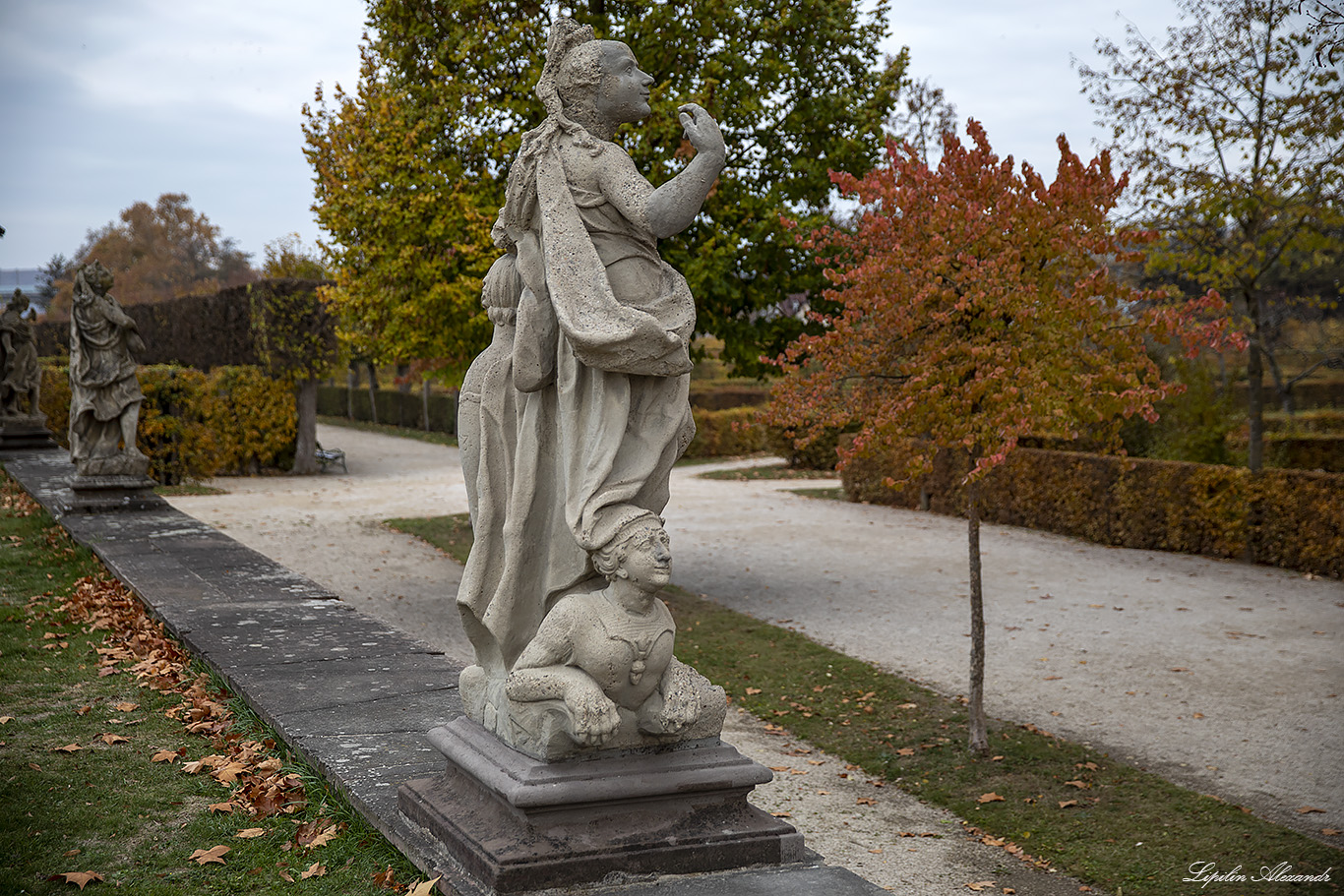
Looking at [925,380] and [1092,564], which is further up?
[925,380]

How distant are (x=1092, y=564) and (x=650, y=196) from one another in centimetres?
1171

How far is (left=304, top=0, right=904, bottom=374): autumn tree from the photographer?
32.9 feet

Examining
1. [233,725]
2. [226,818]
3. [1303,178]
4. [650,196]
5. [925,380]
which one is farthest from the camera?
[1303,178]

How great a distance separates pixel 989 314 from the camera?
23.4 ft

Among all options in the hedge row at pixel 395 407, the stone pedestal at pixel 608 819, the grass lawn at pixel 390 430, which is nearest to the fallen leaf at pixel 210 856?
the stone pedestal at pixel 608 819

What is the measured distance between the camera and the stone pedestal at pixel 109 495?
11875mm

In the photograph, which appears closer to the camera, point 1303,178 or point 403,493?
point 1303,178

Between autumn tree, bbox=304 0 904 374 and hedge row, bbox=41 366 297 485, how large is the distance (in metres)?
10.5

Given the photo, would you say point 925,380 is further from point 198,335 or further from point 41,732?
point 198,335

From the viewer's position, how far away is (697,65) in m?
10.4

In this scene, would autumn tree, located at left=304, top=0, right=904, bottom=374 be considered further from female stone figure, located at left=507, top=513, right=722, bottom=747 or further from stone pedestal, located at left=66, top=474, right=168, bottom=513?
female stone figure, located at left=507, top=513, right=722, bottom=747

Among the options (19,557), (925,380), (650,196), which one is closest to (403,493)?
(19,557)

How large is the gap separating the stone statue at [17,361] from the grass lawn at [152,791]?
1324 centimetres

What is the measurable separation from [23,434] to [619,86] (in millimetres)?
18241
